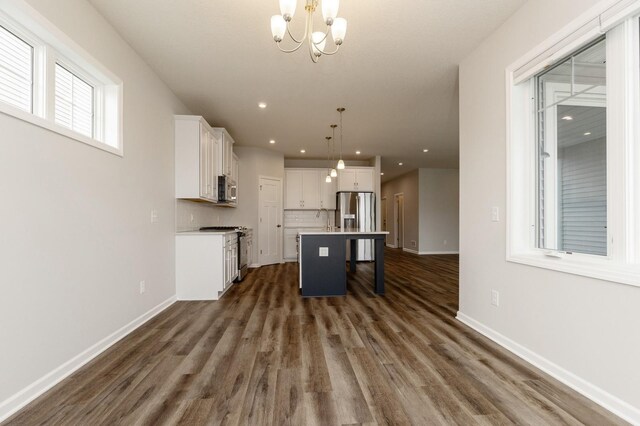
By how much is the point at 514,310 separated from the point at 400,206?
886 cm

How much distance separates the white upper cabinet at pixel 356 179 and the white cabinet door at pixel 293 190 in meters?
1.07

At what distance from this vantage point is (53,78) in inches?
81.2

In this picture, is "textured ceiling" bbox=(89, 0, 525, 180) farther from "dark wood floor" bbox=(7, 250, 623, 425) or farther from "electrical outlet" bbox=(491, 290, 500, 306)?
"dark wood floor" bbox=(7, 250, 623, 425)

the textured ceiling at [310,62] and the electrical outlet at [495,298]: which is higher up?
the textured ceiling at [310,62]

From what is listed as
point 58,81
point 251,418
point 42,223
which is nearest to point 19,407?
point 42,223

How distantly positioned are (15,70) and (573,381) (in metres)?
3.96

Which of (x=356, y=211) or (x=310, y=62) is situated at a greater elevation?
(x=310, y=62)

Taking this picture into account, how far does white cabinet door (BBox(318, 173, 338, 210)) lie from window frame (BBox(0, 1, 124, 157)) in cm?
543

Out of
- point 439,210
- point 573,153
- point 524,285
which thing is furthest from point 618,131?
point 439,210

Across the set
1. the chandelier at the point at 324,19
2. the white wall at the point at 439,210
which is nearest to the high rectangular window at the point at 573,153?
the chandelier at the point at 324,19

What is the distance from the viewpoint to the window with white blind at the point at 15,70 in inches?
68.5

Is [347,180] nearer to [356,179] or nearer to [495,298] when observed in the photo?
[356,179]

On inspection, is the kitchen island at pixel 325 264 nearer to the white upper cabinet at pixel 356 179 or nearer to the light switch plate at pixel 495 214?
the light switch plate at pixel 495 214

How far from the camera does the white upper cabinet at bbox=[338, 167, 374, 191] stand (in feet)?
25.3
